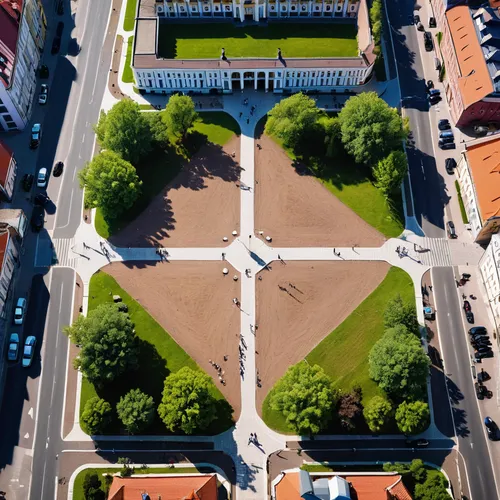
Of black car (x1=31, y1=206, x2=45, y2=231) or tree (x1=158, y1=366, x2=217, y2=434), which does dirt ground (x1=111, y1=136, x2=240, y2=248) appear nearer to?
black car (x1=31, y1=206, x2=45, y2=231)

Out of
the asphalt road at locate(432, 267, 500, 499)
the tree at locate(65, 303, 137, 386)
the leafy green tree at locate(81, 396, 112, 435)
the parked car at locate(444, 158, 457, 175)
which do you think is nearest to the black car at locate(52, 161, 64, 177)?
the tree at locate(65, 303, 137, 386)

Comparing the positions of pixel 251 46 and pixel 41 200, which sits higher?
pixel 251 46

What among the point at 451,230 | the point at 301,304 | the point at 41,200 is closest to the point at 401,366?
the point at 301,304

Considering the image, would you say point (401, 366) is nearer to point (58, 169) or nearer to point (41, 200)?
point (41, 200)

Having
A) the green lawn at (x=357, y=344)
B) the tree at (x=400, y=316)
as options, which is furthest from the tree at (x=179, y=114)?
the tree at (x=400, y=316)

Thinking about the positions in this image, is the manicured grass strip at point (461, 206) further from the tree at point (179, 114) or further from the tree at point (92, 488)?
the tree at point (92, 488)
